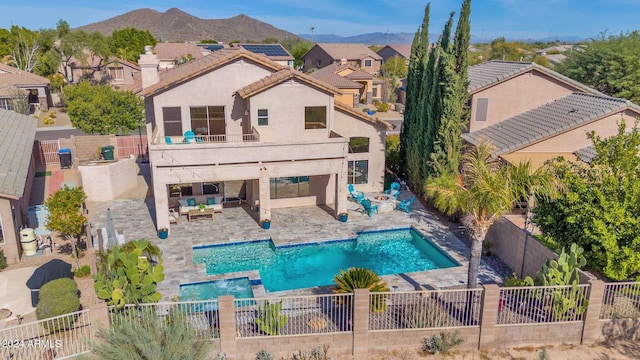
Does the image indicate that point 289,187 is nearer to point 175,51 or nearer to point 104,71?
point 104,71

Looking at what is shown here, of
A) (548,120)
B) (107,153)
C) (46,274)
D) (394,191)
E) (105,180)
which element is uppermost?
(548,120)

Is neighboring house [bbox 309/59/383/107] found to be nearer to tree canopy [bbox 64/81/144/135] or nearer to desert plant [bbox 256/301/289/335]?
tree canopy [bbox 64/81/144/135]

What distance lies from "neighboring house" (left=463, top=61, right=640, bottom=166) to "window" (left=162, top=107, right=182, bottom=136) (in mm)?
16749

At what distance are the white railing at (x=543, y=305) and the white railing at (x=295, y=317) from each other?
478cm

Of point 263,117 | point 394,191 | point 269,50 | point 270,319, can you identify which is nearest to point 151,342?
point 270,319

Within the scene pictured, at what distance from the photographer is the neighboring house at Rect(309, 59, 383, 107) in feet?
172

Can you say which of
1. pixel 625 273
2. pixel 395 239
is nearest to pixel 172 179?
pixel 395 239

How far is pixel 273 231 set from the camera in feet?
79.0

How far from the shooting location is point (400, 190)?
30578 millimetres

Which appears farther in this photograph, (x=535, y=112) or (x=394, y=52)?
(x=394, y=52)

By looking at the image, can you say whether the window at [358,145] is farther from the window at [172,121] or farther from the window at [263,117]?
the window at [172,121]

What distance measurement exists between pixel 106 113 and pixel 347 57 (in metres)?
55.0

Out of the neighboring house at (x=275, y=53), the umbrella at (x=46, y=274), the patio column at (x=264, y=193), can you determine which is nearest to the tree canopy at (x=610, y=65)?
the neighboring house at (x=275, y=53)

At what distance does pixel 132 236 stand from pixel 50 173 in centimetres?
1451
